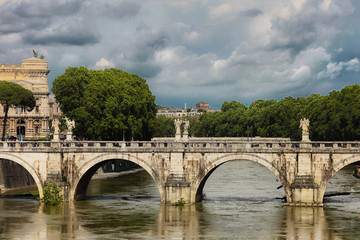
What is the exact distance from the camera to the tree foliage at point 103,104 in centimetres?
8831

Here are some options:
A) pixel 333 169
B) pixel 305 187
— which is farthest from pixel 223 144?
pixel 333 169

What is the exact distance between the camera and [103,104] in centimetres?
8931

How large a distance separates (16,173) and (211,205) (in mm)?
28757

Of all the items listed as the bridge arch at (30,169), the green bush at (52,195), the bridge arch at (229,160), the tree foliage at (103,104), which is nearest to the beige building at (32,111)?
the tree foliage at (103,104)

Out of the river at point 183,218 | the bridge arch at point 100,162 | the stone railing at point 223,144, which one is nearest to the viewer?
the river at point 183,218

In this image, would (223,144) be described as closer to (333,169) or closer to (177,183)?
(177,183)

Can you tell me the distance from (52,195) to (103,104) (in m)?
26.2

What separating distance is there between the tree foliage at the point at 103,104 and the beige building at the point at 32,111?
96.5 feet

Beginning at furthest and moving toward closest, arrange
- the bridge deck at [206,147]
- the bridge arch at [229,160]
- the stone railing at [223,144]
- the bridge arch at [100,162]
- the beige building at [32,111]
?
1. the beige building at [32,111]
2. the bridge arch at [100,162]
3. the bridge arch at [229,160]
4. the stone railing at [223,144]
5. the bridge deck at [206,147]

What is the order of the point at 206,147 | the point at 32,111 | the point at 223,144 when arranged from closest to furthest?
the point at 206,147 → the point at 223,144 → the point at 32,111

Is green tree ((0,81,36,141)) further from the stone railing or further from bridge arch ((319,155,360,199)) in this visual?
bridge arch ((319,155,360,199))

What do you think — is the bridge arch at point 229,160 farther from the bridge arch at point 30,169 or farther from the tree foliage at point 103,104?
the tree foliage at point 103,104

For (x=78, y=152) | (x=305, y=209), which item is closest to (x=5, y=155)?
(x=78, y=152)

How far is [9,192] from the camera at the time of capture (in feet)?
255
